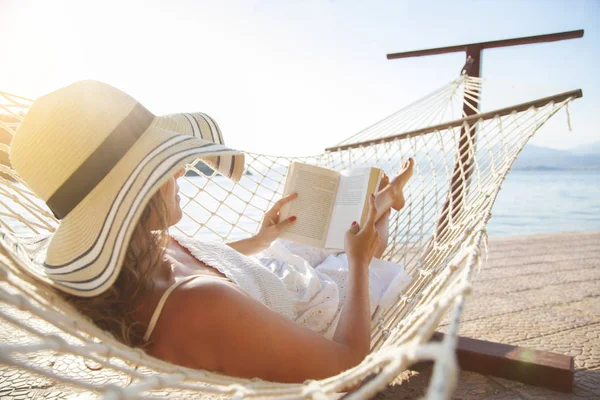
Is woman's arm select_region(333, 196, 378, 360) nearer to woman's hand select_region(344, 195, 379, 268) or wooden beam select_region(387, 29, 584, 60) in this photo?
woman's hand select_region(344, 195, 379, 268)

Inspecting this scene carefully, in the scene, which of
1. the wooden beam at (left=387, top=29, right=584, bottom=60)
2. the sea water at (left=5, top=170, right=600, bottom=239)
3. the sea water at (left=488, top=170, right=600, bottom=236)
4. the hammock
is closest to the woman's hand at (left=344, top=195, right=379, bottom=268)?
the hammock

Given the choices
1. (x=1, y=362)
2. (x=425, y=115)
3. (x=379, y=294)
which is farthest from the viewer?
(x=425, y=115)

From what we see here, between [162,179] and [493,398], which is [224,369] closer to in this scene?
[162,179]

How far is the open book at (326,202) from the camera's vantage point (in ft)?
4.05

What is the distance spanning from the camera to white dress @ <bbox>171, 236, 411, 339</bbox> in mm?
997

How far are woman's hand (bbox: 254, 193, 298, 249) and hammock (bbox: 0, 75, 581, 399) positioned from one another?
15cm

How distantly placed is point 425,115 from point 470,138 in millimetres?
396

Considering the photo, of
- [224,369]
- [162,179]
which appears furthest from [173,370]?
[162,179]

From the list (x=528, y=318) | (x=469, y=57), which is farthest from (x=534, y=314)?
(x=469, y=57)

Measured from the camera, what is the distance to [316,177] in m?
1.38

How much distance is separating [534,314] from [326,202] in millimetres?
1054

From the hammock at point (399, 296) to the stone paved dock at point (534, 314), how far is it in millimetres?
306

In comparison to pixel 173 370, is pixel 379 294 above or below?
above

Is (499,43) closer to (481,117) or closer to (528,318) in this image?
(481,117)
